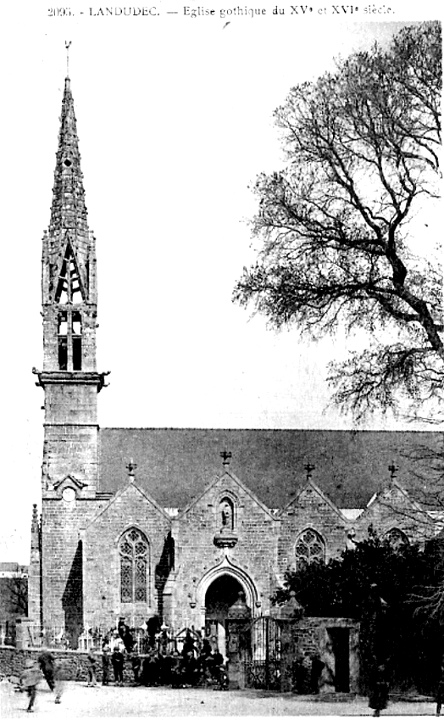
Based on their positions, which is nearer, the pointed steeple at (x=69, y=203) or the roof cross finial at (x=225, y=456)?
the pointed steeple at (x=69, y=203)

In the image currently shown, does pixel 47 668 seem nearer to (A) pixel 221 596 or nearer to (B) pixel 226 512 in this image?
(B) pixel 226 512

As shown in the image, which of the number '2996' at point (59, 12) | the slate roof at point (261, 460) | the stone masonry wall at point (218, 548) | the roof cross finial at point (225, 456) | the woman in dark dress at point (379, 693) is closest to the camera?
the woman in dark dress at point (379, 693)

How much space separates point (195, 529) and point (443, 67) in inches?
904

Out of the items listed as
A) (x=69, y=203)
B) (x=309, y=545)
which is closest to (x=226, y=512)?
(x=309, y=545)

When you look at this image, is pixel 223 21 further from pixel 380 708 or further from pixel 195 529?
pixel 195 529

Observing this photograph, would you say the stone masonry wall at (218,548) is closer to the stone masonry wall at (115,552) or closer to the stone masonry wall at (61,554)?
the stone masonry wall at (115,552)

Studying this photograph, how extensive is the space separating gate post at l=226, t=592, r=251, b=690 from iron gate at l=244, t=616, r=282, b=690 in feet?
0.26

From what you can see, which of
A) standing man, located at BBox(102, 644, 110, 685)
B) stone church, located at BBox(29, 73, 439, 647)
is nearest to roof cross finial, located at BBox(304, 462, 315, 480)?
stone church, located at BBox(29, 73, 439, 647)

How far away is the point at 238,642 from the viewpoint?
24.7 metres

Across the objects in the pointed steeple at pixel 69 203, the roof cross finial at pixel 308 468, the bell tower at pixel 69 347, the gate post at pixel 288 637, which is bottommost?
the gate post at pixel 288 637

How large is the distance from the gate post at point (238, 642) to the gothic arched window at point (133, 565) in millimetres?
14764

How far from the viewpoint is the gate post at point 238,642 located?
24098 millimetres

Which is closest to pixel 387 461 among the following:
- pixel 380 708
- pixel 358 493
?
pixel 358 493

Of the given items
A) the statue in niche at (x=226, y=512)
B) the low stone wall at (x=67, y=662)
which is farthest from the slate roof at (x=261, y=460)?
the low stone wall at (x=67, y=662)
